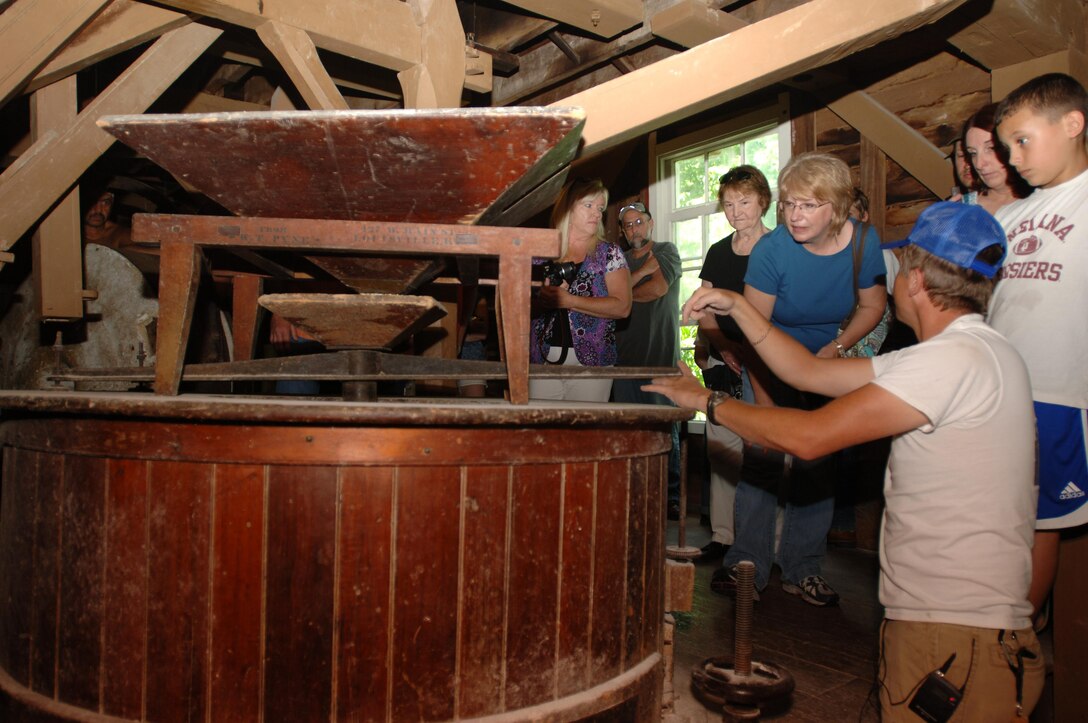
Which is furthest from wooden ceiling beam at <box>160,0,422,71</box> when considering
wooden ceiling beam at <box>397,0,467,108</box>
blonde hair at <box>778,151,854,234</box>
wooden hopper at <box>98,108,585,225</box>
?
blonde hair at <box>778,151,854,234</box>

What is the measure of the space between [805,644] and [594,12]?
3.04 m

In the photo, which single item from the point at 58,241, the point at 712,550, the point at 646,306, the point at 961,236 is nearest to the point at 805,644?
the point at 712,550

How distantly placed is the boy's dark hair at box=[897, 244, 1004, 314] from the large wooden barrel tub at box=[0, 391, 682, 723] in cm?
86

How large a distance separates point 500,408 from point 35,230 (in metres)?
3.15

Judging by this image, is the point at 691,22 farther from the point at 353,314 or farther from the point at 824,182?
the point at 353,314

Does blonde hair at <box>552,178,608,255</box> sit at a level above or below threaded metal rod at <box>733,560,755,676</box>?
above

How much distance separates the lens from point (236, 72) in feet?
16.3

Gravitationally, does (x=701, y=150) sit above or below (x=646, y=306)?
above

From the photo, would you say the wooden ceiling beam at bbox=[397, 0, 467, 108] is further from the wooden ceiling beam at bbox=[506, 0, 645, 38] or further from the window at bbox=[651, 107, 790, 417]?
the window at bbox=[651, 107, 790, 417]

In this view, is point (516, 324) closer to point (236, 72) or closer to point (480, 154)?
point (480, 154)

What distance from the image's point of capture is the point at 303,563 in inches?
68.0

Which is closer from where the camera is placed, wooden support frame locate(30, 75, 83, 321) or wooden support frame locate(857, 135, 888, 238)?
wooden support frame locate(30, 75, 83, 321)

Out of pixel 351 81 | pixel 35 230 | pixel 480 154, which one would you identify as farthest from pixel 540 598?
pixel 351 81

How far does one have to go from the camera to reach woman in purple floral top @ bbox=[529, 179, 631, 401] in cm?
380
